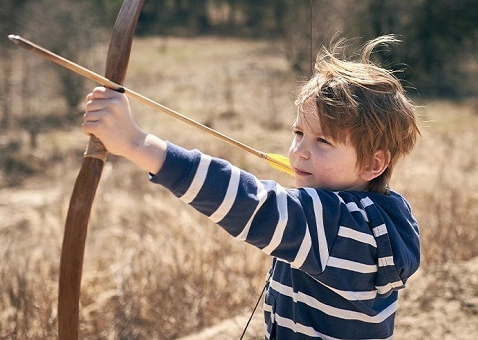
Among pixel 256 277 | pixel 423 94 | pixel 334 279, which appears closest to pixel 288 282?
pixel 334 279

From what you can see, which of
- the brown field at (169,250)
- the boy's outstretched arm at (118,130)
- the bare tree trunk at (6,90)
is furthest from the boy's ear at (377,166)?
the bare tree trunk at (6,90)

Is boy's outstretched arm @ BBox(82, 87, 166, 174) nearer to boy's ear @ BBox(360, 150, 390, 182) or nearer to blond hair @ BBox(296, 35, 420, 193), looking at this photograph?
blond hair @ BBox(296, 35, 420, 193)

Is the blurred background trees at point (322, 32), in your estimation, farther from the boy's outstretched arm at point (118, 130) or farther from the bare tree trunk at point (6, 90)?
the boy's outstretched arm at point (118, 130)

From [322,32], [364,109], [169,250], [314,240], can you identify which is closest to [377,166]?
[364,109]

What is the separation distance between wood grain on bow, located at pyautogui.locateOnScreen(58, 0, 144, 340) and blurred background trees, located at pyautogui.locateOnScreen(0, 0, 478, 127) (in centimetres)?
349

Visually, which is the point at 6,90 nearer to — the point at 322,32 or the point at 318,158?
the point at 322,32

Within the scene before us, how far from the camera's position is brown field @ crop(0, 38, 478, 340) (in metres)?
3.59

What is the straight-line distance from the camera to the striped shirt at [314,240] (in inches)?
59.2

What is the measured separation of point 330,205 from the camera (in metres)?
1.65

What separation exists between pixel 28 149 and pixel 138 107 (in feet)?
7.28

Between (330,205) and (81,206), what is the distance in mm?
611

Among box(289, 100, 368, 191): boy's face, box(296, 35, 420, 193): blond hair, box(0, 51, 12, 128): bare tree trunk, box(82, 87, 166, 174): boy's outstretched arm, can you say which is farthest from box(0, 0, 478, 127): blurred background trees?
box(82, 87, 166, 174): boy's outstretched arm

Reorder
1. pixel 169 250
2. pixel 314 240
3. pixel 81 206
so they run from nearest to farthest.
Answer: pixel 314 240, pixel 81 206, pixel 169 250

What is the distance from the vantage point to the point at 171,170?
146 centimetres
